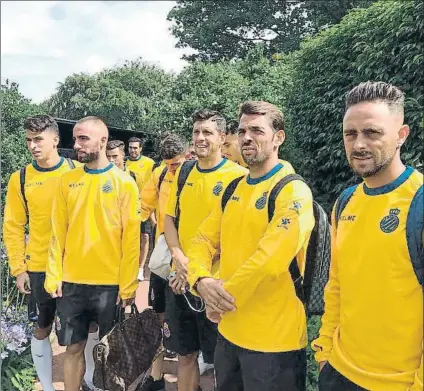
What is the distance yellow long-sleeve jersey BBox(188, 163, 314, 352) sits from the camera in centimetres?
241

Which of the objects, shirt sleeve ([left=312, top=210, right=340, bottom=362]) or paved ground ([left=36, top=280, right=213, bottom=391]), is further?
paved ground ([left=36, top=280, right=213, bottom=391])

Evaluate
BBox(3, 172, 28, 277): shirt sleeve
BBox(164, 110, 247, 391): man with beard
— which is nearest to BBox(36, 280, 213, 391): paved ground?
BBox(164, 110, 247, 391): man with beard

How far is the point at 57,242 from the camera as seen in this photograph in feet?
12.2

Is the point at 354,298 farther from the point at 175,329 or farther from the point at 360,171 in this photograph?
the point at 175,329

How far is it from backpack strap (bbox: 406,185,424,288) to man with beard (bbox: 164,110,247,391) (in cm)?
176

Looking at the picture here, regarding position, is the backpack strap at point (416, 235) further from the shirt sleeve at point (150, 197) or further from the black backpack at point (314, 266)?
the shirt sleeve at point (150, 197)

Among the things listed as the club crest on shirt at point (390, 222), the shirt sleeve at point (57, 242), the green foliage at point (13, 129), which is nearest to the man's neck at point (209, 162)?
the shirt sleeve at point (57, 242)

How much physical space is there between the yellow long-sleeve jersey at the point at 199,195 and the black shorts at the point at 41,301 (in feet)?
3.86

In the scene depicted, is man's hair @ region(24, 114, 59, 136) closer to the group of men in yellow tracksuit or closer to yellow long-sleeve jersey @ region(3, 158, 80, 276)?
the group of men in yellow tracksuit

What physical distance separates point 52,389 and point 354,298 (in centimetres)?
290

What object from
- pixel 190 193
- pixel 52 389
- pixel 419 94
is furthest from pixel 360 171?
pixel 419 94

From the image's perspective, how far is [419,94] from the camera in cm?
532

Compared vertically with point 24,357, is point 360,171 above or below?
above

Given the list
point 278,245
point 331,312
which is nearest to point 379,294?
point 331,312
